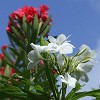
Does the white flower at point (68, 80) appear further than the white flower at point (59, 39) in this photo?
No

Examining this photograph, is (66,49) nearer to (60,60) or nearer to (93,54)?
(60,60)

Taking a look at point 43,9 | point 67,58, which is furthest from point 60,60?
point 43,9

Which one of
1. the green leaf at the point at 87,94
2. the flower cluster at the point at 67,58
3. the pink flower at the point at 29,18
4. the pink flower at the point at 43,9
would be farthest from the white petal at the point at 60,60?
the pink flower at the point at 43,9

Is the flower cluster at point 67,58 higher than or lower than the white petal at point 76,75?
higher

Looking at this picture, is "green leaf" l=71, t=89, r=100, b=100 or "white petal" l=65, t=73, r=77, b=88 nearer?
→ "white petal" l=65, t=73, r=77, b=88

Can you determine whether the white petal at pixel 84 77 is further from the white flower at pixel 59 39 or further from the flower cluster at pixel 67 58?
the white flower at pixel 59 39

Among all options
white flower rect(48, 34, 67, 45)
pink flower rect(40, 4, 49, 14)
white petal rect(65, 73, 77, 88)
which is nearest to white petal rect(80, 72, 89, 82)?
white petal rect(65, 73, 77, 88)

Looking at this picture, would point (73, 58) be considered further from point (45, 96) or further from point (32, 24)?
point (32, 24)

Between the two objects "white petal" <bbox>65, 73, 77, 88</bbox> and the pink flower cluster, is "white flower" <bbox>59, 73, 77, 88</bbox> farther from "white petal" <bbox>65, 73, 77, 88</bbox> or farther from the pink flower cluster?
the pink flower cluster

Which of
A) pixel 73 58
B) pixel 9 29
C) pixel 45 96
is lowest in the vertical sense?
pixel 45 96

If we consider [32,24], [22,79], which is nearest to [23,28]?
[32,24]

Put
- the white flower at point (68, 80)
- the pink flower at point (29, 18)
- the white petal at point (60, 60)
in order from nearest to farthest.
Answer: the white flower at point (68, 80)
the white petal at point (60, 60)
the pink flower at point (29, 18)
